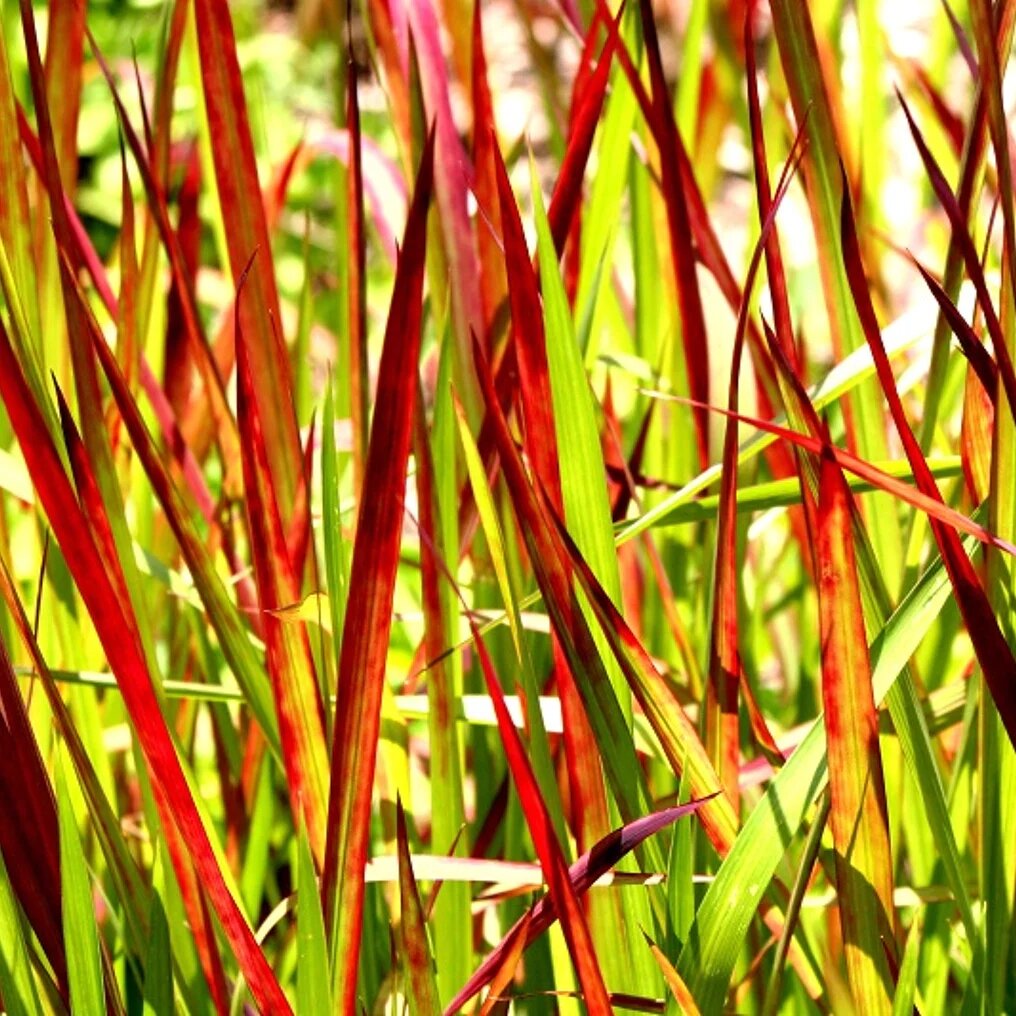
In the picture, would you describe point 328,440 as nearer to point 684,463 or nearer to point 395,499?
point 395,499

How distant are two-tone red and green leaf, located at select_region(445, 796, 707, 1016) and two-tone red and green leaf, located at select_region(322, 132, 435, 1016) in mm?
41

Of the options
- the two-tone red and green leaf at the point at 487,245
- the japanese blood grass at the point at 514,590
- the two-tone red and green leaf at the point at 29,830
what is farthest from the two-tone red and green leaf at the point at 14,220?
the two-tone red and green leaf at the point at 487,245

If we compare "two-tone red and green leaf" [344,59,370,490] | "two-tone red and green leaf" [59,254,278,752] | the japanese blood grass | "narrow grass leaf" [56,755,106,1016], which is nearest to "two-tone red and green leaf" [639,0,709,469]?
the japanese blood grass

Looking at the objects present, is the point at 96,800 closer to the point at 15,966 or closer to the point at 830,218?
the point at 15,966

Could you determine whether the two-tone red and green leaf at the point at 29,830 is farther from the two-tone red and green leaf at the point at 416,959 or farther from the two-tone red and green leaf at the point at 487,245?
the two-tone red and green leaf at the point at 487,245

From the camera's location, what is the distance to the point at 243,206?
0.59 metres

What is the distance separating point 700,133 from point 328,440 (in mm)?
588

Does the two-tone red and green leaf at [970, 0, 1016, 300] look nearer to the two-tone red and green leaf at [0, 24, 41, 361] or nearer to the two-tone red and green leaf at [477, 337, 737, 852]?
the two-tone red and green leaf at [477, 337, 737, 852]

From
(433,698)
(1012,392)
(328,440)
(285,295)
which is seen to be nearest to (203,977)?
(433,698)

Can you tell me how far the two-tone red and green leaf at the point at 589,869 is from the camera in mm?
429

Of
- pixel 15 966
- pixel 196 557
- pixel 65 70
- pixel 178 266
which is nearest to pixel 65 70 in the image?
pixel 65 70

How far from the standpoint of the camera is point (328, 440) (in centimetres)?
47

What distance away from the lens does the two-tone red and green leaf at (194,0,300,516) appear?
0.59m

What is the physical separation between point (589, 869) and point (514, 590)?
10 centimetres
